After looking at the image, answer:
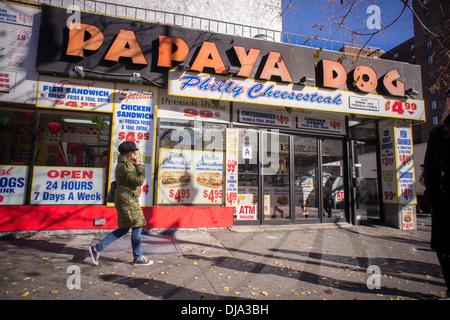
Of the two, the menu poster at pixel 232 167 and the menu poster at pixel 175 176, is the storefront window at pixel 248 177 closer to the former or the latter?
the menu poster at pixel 232 167

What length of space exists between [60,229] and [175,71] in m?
4.58

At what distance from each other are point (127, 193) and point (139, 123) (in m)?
2.93

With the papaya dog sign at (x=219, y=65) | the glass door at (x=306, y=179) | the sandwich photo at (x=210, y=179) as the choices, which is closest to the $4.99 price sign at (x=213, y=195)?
the sandwich photo at (x=210, y=179)

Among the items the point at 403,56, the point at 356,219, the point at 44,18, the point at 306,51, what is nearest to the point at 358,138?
the point at 356,219

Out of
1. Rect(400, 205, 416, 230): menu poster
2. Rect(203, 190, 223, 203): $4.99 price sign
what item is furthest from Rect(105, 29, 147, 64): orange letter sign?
Rect(400, 205, 416, 230): menu poster

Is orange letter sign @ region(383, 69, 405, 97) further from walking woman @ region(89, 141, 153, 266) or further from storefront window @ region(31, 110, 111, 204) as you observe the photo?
storefront window @ region(31, 110, 111, 204)

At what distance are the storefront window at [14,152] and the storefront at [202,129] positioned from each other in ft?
0.08

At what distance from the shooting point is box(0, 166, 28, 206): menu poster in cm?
557

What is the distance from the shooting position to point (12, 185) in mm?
5625

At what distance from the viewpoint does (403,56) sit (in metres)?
50.6

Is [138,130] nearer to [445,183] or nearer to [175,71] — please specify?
[175,71]

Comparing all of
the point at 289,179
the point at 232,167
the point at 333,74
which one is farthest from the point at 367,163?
the point at 232,167

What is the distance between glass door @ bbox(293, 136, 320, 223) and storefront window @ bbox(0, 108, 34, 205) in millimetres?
7061

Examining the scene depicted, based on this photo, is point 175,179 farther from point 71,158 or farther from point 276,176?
point 276,176
